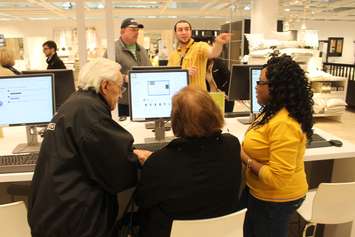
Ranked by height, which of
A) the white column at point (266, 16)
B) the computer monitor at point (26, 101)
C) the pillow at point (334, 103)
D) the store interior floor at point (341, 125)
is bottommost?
the store interior floor at point (341, 125)

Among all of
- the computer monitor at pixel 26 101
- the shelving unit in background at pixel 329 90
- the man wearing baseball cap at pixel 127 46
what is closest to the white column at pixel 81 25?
the man wearing baseball cap at pixel 127 46

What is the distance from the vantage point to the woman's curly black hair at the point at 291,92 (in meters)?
1.58

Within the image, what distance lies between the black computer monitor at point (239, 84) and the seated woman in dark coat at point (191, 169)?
128cm

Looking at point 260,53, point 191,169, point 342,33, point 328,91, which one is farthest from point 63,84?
point 342,33

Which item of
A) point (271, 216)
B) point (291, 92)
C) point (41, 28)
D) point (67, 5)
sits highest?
point (67, 5)

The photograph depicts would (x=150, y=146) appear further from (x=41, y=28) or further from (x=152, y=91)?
(x=41, y=28)

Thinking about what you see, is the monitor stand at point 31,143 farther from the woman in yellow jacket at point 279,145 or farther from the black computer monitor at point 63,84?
the woman in yellow jacket at point 279,145

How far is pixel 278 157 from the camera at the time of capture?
1.55 m

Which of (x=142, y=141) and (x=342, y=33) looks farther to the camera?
(x=342, y=33)

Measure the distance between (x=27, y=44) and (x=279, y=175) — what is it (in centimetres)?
1200

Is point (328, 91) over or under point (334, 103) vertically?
over

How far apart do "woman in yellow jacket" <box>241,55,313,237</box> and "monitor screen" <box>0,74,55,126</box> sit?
1.23 metres

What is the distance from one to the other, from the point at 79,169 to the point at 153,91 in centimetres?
90

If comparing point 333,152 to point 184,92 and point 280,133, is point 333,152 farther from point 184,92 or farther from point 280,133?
point 184,92
